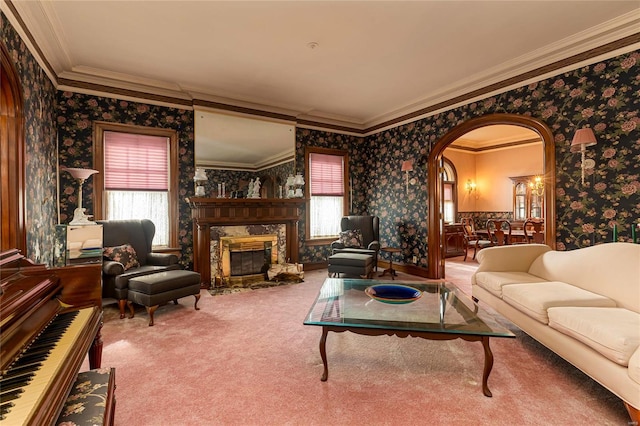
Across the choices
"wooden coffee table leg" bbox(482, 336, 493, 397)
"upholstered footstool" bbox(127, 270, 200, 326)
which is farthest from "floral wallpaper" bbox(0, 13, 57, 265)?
"wooden coffee table leg" bbox(482, 336, 493, 397)

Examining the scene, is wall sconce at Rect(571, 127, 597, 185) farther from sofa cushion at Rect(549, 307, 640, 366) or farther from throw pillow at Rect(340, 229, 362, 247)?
throw pillow at Rect(340, 229, 362, 247)

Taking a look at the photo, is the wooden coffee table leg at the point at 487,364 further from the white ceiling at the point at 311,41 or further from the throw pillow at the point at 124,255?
the throw pillow at the point at 124,255

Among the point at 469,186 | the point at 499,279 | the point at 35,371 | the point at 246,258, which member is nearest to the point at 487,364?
the point at 499,279

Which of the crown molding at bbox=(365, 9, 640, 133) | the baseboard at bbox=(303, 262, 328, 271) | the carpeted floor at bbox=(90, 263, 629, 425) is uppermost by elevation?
the crown molding at bbox=(365, 9, 640, 133)

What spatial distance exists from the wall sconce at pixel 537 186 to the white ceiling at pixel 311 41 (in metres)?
4.77

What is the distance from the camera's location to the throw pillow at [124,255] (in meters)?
3.64

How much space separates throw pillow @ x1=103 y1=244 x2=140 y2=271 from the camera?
3639mm

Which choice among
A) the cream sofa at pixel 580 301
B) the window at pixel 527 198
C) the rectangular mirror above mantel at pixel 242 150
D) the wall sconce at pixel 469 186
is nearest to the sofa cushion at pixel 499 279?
the cream sofa at pixel 580 301

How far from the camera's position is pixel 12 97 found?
8.36ft

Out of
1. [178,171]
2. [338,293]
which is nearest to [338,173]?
[178,171]

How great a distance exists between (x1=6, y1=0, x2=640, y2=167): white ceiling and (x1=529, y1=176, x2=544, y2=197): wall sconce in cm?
477

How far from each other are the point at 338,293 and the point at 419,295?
740 mm

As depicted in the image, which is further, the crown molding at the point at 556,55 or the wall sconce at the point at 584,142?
the wall sconce at the point at 584,142

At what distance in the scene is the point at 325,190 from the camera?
6.02m
